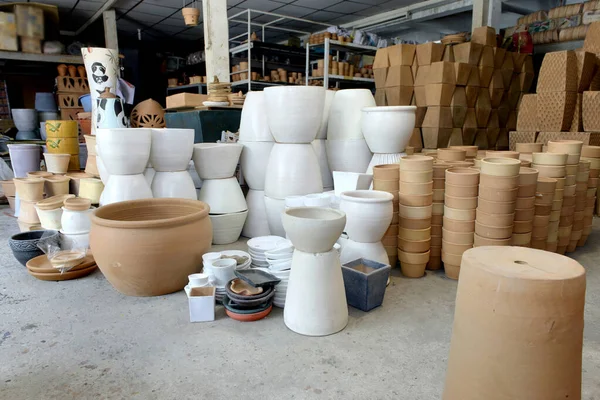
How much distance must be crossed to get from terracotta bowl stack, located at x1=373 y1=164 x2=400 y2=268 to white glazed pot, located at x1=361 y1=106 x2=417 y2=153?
1.56 feet

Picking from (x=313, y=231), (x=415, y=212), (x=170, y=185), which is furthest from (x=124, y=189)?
(x=415, y=212)

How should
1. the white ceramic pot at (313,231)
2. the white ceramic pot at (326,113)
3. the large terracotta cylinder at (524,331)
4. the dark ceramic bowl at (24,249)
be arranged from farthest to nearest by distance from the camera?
the white ceramic pot at (326,113), the dark ceramic bowl at (24,249), the white ceramic pot at (313,231), the large terracotta cylinder at (524,331)

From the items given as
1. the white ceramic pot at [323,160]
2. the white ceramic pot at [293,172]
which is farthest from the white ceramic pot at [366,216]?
the white ceramic pot at [323,160]

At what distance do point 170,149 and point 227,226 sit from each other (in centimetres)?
65

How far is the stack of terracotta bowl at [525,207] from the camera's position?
2.26 m

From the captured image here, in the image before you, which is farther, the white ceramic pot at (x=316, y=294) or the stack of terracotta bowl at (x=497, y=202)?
the stack of terracotta bowl at (x=497, y=202)

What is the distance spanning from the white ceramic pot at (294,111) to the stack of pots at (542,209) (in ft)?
4.68

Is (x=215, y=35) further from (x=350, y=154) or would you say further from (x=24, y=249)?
(x=24, y=249)

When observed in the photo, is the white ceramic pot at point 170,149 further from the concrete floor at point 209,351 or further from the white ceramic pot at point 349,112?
the white ceramic pot at point 349,112

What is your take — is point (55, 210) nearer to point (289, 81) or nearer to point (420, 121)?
point (420, 121)

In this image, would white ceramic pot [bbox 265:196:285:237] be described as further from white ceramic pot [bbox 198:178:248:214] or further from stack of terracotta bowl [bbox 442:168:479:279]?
stack of terracotta bowl [bbox 442:168:479:279]


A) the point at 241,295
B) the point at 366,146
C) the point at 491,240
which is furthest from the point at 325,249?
the point at 366,146

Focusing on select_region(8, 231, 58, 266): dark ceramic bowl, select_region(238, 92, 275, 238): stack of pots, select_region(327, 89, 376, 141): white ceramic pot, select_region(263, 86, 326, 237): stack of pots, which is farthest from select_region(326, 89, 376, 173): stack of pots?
select_region(8, 231, 58, 266): dark ceramic bowl

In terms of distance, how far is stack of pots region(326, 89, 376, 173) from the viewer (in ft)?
9.94
